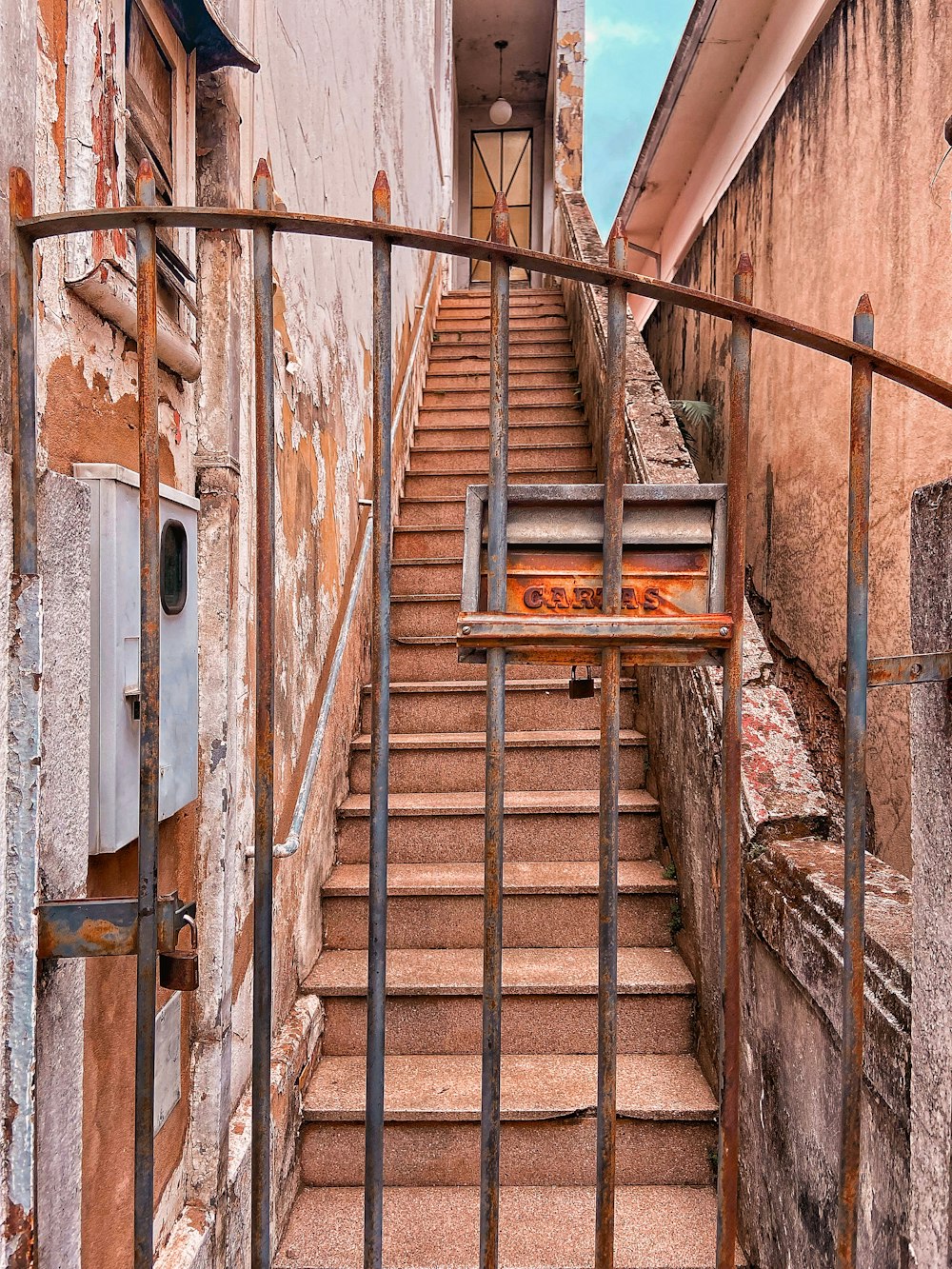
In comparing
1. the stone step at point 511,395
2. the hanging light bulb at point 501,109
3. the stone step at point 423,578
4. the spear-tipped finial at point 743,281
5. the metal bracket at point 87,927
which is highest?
the hanging light bulb at point 501,109

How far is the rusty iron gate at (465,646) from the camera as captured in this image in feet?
3.00

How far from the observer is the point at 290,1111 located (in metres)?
1.97

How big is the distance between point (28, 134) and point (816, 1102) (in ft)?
6.59

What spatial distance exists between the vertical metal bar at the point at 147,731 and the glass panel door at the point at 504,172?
35.7ft

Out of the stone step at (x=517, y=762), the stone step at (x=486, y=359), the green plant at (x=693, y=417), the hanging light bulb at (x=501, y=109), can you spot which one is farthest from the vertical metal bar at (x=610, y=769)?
the hanging light bulb at (x=501, y=109)

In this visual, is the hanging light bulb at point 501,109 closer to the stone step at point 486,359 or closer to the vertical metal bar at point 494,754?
the stone step at point 486,359

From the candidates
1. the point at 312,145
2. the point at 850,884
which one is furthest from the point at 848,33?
the point at 850,884

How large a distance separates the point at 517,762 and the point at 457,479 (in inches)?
76.7

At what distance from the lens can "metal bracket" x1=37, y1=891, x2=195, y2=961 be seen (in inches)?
36.0

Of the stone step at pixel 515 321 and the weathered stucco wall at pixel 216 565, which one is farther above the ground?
the stone step at pixel 515 321

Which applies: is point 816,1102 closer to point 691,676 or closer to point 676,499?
point 691,676

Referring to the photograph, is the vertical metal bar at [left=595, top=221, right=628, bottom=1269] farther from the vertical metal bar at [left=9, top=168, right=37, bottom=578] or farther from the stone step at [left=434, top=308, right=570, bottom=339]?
the stone step at [left=434, top=308, right=570, bottom=339]

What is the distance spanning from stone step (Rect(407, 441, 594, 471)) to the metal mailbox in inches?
121

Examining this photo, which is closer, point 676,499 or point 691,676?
point 676,499
